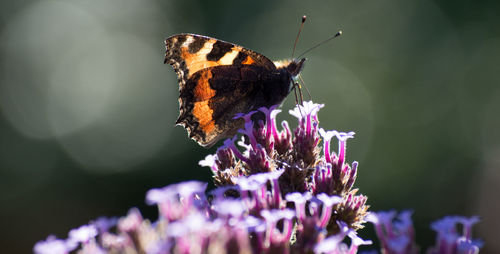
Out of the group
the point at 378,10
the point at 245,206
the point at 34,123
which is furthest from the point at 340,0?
the point at 245,206

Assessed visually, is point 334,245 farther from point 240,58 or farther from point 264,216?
point 240,58

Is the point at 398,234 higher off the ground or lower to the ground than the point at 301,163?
lower

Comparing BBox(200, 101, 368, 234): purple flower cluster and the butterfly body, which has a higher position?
the butterfly body

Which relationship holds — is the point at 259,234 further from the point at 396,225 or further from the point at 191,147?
the point at 191,147

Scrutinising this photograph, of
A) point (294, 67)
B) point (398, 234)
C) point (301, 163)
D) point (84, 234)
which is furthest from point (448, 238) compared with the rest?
point (294, 67)

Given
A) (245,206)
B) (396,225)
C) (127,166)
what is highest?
(127,166)

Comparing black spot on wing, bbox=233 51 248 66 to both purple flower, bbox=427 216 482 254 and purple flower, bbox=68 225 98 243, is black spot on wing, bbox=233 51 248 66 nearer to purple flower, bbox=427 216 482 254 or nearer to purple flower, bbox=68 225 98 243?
purple flower, bbox=68 225 98 243

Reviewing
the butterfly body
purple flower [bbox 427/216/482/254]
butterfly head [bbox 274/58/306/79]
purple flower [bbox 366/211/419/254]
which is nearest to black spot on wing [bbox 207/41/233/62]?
the butterfly body
